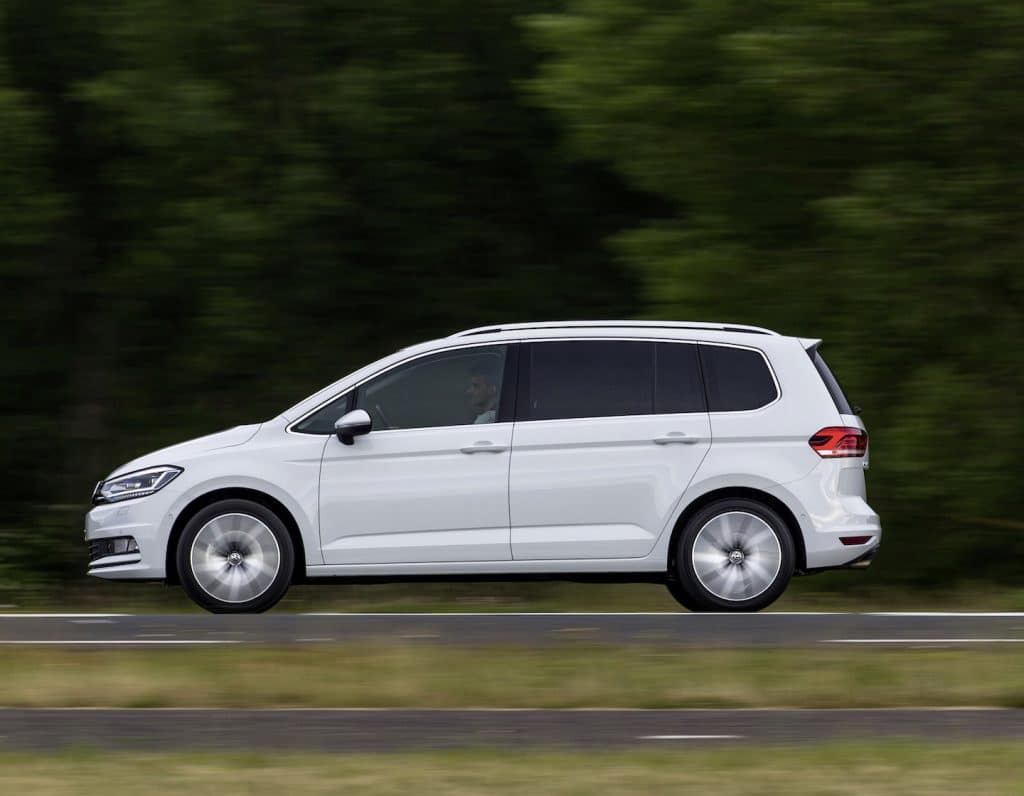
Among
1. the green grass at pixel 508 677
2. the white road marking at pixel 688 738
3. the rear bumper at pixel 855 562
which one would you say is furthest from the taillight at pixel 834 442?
the white road marking at pixel 688 738

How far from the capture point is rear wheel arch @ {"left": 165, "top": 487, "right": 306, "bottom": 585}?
10852 mm

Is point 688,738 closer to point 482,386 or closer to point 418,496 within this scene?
point 418,496

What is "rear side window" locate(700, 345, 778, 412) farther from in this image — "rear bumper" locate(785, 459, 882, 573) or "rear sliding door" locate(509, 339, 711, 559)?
"rear bumper" locate(785, 459, 882, 573)

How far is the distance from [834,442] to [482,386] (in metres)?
2.05

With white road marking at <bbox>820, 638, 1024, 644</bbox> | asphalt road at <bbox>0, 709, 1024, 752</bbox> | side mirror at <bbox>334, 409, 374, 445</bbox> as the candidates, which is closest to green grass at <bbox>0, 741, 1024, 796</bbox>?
asphalt road at <bbox>0, 709, 1024, 752</bbox>

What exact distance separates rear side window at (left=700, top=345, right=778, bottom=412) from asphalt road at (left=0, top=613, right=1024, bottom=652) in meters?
1.26

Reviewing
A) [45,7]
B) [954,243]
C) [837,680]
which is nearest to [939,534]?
[954,243]

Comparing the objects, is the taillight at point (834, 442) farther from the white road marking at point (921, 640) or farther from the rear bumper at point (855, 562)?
the white road marking at point (921, 640)

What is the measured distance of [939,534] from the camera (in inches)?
599

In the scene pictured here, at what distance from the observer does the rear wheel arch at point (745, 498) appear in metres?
10.8

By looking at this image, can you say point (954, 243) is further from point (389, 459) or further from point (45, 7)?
point (45, 7)

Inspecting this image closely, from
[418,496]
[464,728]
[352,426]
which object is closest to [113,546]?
[352,426]

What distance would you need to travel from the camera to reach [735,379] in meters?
11.0

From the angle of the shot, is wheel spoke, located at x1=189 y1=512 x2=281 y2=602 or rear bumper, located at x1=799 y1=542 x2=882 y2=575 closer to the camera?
wheel spoke, located at x1=189 y1=512 x2=281 y2=602
